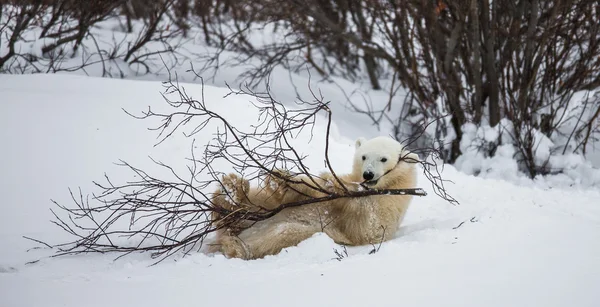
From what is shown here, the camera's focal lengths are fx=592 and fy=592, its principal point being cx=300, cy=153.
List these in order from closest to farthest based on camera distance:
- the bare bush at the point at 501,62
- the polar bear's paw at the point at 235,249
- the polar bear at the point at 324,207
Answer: the polar bear's paw at the point at 235,249 < the polar bear at the point at 324,207 < the bare bush at the point at 501,62

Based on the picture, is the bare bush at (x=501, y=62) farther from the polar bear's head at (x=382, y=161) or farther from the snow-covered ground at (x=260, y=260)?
the polar bear's head at (x=382, y=161)

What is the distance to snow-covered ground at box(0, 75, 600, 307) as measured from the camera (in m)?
2.48

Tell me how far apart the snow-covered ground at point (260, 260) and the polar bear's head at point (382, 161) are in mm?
373

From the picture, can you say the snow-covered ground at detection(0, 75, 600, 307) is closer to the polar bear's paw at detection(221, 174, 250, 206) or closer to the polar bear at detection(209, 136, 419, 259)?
the polar bear at detection(209, 136, 419, 259)

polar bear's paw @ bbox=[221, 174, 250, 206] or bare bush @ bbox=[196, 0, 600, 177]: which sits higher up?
bare bush @ bbox=[196, 0, 600, 177]

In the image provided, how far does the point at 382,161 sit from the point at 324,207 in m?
0.45

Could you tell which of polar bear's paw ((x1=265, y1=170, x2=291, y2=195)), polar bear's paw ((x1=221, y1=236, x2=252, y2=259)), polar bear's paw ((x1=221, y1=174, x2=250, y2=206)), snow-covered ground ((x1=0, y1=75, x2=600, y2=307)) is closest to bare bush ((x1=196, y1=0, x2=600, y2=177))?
snow-covered ground ((x1=0, y1=75, x2=600, y2=307))

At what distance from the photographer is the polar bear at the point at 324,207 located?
3.30 meters

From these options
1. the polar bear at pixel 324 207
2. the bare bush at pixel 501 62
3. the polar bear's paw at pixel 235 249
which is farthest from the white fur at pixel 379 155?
the bare bush at pixel 501 62

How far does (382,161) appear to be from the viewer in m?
3.60

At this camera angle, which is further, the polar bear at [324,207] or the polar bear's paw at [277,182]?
the polar bear's paw at [277,182]

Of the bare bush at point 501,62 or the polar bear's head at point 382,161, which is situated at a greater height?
the bare bush at point 501,62

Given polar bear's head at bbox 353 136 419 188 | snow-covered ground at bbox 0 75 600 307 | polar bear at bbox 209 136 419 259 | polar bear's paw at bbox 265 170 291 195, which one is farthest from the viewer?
polar bear's head at bbox 353 136 419 188

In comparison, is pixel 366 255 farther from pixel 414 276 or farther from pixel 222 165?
pixel 222 165
